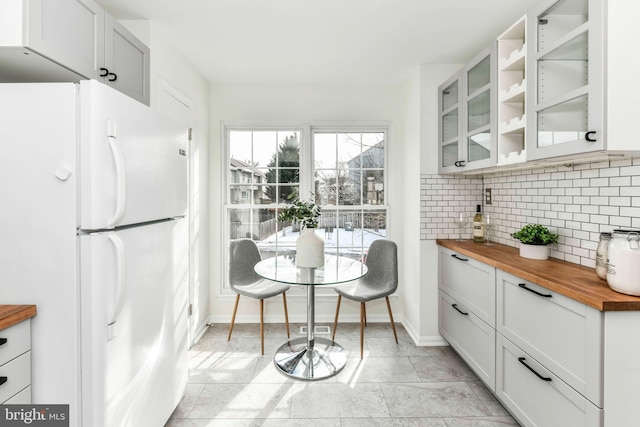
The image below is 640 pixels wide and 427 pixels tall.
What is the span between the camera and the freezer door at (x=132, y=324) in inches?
48.1

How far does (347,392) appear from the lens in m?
2.19

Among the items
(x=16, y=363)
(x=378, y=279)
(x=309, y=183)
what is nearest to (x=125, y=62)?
(x=16, y=363)

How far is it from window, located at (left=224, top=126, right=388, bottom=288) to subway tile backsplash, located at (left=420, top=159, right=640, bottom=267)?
664 mm

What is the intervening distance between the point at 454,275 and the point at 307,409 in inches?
59.9

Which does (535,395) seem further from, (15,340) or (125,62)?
(125,62)

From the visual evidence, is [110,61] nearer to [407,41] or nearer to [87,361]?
Answer: [87,361]

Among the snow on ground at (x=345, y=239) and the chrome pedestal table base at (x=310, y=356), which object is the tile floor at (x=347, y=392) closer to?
the chrome pedestal table base at (x=310, y=356)

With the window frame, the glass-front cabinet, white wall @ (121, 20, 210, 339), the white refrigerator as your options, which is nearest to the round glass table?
the window frame

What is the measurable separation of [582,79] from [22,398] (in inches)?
107

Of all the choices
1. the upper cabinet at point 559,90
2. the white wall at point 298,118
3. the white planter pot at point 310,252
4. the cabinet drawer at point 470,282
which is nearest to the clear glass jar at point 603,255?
the upper cabinet at point 559,90

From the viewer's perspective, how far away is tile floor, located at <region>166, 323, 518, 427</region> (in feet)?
6.32

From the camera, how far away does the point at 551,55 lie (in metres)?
1.64

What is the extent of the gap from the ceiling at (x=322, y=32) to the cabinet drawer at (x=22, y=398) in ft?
6.99

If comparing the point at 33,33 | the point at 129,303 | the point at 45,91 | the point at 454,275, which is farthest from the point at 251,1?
the point at 454,275
